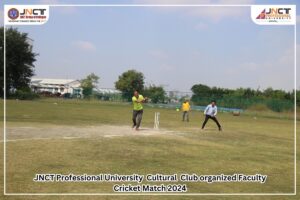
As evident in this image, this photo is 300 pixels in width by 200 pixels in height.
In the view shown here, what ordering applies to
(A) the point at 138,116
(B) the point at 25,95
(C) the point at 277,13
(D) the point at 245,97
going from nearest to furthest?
1. (C) the point at 277,13
2. (A) the point at 138,116
3. (D) the point at 245,97
4. (B) the point at 25,95

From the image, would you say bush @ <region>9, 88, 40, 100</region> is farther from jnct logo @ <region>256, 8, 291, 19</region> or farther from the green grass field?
jnct logo @ <region>256, 8, 291, 19</region>

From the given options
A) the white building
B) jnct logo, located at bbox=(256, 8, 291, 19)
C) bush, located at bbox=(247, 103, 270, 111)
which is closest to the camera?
jnct logo, located at bbox=(256, 8, 291, 19)

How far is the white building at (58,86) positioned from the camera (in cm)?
6456

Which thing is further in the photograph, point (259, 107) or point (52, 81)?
point (52, 81)

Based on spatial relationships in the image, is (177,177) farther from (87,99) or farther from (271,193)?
(87,99)

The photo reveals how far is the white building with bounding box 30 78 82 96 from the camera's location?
64.6m

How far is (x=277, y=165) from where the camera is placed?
11172mm

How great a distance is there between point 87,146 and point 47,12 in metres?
5.33

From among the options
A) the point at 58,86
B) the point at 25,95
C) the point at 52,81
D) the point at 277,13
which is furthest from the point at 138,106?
the point at 58,86

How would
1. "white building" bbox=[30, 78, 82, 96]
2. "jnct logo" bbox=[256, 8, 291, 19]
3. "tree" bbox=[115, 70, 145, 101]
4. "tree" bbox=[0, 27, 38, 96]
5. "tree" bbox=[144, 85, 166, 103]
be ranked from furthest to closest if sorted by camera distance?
1. "white building" bbox=[30, 78, 82, 96]
2. "tree" bbox=[115, 70, 145, 101]
3. "tree" bbox=[144, 85, 166, 103]
4. "tree" bbox=[0, 27, 38, 96]
5. "jnct logo" bbox=[256, 8, 291, 19]

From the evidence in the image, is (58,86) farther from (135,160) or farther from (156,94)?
(135,160)

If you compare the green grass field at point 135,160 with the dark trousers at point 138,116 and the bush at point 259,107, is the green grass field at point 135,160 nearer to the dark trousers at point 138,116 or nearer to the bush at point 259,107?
the dark trousers at point 138,116

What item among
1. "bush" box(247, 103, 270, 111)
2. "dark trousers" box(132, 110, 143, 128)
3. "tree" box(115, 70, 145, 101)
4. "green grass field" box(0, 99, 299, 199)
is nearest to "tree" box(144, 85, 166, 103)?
"tree" box(115, 70, 145, 101)

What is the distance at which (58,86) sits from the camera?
72.8 metres
